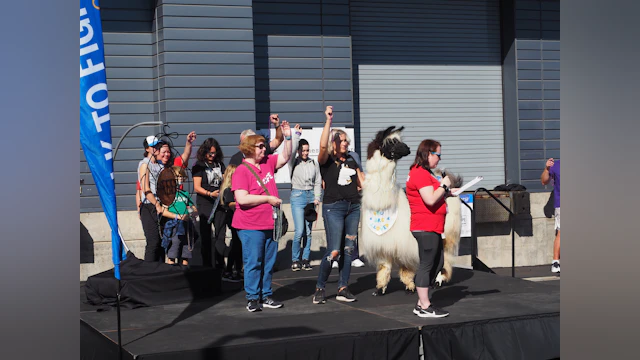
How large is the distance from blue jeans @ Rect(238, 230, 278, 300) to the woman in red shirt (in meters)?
1.49

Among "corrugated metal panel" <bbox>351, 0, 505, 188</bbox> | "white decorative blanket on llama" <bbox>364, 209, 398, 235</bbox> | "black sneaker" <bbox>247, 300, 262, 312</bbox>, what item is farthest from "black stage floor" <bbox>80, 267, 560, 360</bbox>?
"corrugated metal panel" <bbox>351, 0, 505, 188</bbox>

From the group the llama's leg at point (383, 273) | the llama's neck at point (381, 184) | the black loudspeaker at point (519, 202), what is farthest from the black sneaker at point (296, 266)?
the black loudspeaker at point (519, 202)

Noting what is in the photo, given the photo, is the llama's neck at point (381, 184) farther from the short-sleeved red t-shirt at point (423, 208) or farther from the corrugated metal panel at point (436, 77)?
the corrugated metal panel at point (436, 77)

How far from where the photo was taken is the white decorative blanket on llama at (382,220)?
26.6ft

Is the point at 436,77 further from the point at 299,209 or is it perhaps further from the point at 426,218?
the point at 426,218

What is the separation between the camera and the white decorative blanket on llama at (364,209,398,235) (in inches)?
319

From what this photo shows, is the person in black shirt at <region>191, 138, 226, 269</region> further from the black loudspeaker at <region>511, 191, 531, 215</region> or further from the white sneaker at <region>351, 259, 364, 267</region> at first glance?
the black loudspeaker at <region>511, 191, 531, 215</region>

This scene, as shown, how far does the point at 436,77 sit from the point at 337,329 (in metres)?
8.96

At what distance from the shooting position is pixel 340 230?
25.6 feet

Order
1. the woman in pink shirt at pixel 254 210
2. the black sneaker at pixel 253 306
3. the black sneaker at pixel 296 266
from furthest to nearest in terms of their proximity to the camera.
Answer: the black sneaker at pixel 296 266 → the black sneaker at pixel 253 306 → the woman in pink shirt at pixel 254 210

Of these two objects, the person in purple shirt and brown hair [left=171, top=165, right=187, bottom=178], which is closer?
brown hair [left=171, top=165, right=187, bottom=178]

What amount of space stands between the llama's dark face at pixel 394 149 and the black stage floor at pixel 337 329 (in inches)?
62.9

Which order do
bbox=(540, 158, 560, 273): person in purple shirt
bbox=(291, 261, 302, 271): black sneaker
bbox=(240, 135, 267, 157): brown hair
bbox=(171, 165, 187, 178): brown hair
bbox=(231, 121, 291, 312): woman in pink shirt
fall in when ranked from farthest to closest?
bbox=(540, 158, 560, 273): person in purple shirt → bbox=(291, 261, 302, 271): black sneaker → bbox=(171, 165, 187, 178): brown hair → bbox=(240, 135, 267, 157): brown hair → bbox=(231, 121, 291, 312): woman in pink shirt

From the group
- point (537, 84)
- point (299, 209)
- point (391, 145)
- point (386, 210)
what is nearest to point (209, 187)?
point (299, 209)
